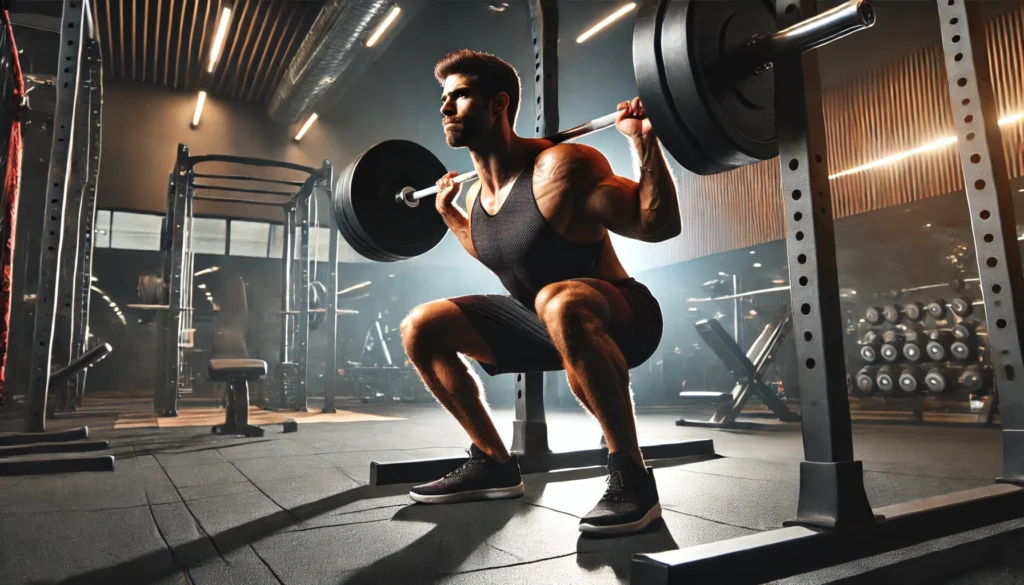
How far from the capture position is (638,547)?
1.28 metres

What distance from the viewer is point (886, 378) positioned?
4.61 m

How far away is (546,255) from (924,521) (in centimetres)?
98

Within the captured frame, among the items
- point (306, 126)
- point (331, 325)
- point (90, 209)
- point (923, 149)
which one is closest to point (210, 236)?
point (306, 126)

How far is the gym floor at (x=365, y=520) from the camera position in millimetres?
1131

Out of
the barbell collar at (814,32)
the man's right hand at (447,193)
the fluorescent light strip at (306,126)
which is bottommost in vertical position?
the man's right hand at (447,193)

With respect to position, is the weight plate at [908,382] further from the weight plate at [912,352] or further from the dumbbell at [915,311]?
the dumbbell at [915,311]

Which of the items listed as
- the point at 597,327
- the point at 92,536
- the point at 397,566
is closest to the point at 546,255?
the point at 597,327

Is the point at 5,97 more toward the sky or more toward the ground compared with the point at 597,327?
more toward the sky

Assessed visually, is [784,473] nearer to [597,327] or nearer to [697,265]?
[597,327]

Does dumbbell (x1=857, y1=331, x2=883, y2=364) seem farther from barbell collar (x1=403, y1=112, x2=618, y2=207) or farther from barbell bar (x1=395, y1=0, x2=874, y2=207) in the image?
barbell bar (x1=395, y1=0, x2=874, y2=207)

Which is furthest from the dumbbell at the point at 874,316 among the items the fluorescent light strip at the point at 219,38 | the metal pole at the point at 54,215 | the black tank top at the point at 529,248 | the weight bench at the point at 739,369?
the fluorescent light strip at the point at 219,38

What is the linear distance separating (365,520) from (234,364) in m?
2.41

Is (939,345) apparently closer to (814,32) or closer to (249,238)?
(814,32)

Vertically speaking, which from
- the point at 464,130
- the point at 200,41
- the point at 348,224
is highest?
the point at 200,41
